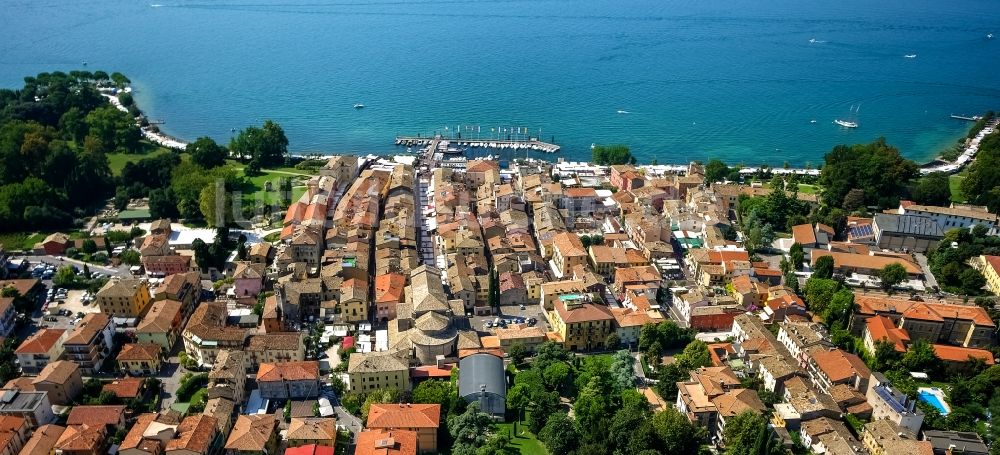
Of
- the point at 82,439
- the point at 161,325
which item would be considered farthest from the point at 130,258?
the point at 82,439

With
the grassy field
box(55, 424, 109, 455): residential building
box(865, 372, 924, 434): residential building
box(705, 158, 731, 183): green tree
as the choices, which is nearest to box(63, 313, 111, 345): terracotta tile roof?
box(55, 424, 109, 455): residential building

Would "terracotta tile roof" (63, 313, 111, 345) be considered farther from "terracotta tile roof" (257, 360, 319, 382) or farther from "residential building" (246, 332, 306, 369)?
"terracotta tile roof" (257, 360, 319, 382)

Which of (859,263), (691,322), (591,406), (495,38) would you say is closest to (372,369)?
(591,406)

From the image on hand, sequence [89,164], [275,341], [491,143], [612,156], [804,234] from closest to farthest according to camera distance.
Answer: [275,341] → [804,234] → [89,164] → [612,156] → [491,143]

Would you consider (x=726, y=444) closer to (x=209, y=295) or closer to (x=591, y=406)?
(x=591, y=406)

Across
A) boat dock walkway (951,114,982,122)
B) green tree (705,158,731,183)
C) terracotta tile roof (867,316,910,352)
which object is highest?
boat dock walkway (951,114,982,122)

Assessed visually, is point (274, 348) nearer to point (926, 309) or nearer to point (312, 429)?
point (312, 429)

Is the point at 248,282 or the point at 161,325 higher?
the point at 248,282
